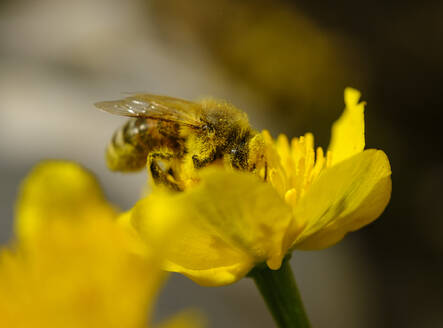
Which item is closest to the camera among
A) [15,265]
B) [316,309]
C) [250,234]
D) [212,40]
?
[250,234]

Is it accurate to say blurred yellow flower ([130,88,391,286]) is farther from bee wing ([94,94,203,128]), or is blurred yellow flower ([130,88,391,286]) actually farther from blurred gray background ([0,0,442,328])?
blurred gray background ([0,0,442,328])

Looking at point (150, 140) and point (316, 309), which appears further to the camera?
point (316, 309)

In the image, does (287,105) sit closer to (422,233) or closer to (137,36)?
(422,233)

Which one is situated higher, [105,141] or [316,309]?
[105,141]

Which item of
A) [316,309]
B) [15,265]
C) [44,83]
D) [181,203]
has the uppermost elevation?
[181,203]

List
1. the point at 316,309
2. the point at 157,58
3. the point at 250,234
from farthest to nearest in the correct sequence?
the point at 157,58
the point at 316,309
the point at 250,234

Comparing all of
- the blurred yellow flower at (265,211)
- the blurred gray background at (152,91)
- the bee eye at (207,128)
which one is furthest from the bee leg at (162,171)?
the blurred gray background at (152,91)

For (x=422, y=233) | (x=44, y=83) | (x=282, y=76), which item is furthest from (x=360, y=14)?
(x=44, y=83)

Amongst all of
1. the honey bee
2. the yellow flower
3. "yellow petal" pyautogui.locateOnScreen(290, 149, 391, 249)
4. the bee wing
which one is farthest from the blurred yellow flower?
the yellow flower

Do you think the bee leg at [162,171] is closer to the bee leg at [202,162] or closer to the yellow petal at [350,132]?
the bee leg at [202,162]
